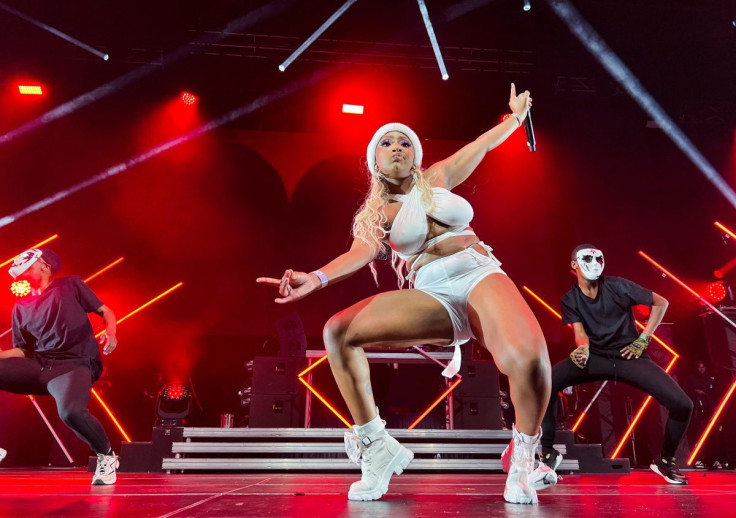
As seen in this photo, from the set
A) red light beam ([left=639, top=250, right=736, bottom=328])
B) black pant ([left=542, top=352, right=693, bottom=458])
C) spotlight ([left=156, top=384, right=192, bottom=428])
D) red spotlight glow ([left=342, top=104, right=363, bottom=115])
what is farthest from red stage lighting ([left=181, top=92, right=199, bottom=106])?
red light beam ([left=639, top=250, right=736, bottom=328])

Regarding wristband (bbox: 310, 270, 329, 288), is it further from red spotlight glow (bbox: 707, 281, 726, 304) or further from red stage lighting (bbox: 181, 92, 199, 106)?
red spotlight glow (bbox: 707, 281, 726, 304)

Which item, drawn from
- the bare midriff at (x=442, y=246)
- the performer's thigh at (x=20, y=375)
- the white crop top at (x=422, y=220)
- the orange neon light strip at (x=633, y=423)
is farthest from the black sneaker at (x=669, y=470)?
Answer: the performer's thigh at (x=20, y=375)

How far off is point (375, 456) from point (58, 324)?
2.73m

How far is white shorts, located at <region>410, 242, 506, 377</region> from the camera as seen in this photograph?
7.66 ft

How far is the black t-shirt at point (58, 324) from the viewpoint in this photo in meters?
3.80

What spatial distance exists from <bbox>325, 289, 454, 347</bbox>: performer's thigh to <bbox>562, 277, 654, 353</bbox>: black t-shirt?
2.16 metres

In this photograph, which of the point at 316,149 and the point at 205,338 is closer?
the point at 205,338

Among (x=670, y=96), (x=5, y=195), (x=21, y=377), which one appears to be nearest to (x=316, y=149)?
(x=5, y=195)

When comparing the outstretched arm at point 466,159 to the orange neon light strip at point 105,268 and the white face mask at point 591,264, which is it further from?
the orange neon light strip at point 105,268

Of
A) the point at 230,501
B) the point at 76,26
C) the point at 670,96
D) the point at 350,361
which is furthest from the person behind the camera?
the point at 670,96

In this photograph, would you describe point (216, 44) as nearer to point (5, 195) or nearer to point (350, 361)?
point (5, 195)

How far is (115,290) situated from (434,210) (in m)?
7.15

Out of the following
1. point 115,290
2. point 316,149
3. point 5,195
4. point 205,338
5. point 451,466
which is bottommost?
point 451,466

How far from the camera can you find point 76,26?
749 cm
